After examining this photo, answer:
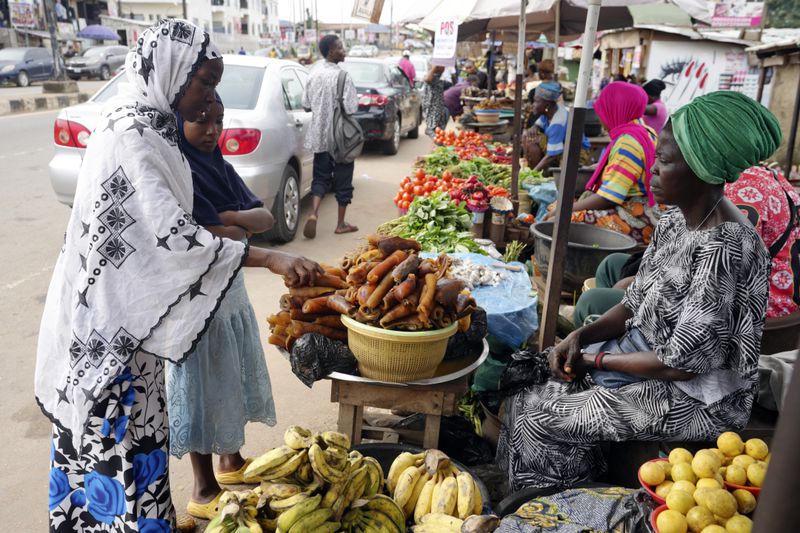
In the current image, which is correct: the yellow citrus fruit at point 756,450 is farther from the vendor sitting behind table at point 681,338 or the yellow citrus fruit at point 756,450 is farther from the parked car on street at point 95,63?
the parked car on street at point 95,63

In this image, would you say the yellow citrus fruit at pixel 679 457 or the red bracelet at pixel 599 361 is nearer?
the yellow citrus fruit at pixel 679 457

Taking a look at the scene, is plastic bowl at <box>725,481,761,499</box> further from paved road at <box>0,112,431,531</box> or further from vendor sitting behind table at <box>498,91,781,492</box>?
paved road at <box>0,112,431,531</box>

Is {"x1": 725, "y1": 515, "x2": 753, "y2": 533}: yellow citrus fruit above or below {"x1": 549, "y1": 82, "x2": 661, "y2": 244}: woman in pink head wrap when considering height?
A: below

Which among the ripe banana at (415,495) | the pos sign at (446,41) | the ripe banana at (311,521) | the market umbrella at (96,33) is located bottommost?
the ripe banana at (415,495)

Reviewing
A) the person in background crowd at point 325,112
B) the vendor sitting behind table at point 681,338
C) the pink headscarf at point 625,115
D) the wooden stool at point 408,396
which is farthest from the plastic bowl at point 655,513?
the person in background crowd at point 325,112

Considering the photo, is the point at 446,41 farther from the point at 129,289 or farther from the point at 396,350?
the point at 129,289

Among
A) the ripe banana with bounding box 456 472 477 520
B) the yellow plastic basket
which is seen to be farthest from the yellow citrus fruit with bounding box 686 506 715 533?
the yellow plastic basket

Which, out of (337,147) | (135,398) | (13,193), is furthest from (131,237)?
(13,193)

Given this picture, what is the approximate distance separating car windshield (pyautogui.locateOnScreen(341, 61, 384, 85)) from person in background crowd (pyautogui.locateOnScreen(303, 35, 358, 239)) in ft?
18.8

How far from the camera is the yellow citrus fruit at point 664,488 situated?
191 centimetres

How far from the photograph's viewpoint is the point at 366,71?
12906mm

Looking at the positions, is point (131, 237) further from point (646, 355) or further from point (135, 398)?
point (646, 355)

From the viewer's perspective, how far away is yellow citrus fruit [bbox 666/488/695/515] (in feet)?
5.89

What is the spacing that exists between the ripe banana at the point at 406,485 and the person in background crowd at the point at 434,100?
10.8 m
